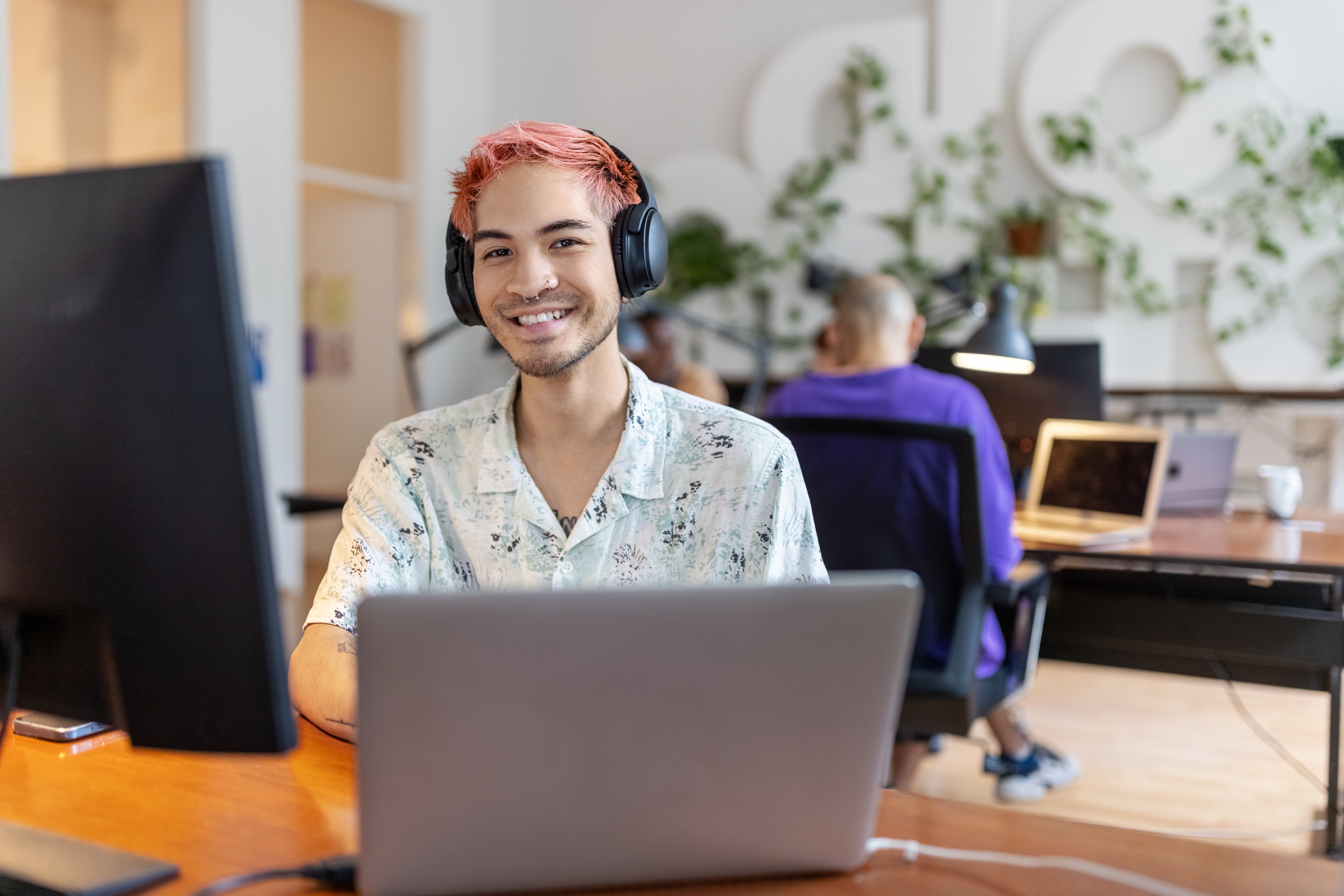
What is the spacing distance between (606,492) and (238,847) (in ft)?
1.80

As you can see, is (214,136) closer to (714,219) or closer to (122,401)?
(714,219)

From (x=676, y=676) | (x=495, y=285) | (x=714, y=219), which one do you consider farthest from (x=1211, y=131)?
(x=676, y=676)

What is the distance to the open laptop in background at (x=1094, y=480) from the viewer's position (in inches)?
103

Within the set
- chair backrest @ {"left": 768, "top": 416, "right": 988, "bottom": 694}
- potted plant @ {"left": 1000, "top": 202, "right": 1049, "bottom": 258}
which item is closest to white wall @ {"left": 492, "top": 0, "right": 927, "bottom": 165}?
potted plant @ {"left": 1000, "top": 202, "right": 1049, "bottom": 258}

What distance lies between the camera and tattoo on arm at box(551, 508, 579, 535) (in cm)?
130

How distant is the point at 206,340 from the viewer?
2.15 ft

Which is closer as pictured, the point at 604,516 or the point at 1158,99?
the point at 604,516

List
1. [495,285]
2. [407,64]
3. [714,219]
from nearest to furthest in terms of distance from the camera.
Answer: [495,285]
[407,64]
[714,219]

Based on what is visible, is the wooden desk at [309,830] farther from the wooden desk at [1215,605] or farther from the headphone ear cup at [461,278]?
the wooden desk at [1215,605]

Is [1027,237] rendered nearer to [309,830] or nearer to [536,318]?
[536,318]

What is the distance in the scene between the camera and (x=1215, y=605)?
8.52 ft

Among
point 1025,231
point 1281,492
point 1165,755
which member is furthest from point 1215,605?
point 1025,231

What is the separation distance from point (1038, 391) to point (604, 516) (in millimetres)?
1916

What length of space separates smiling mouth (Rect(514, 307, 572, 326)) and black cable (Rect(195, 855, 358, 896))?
0.67 metres
